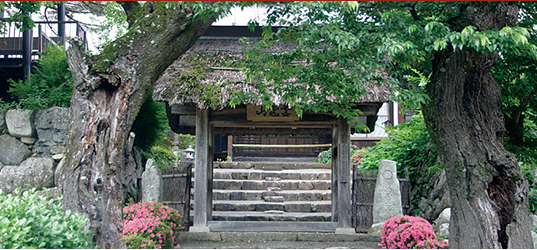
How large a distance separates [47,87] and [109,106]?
5.38 meters

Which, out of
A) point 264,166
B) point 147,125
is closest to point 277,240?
point 147,125

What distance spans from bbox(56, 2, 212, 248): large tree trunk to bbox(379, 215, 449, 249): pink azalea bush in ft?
13.1

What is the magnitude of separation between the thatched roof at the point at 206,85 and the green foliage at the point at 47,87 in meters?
2.21

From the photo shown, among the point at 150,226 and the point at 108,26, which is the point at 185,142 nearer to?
the point at 108,26

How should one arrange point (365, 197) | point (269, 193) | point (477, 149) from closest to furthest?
point (477, 149)
point (365, 197)
point (269, 193)

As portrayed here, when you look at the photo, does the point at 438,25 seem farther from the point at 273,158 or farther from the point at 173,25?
the point at 273,158

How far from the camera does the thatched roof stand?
6.47 meters

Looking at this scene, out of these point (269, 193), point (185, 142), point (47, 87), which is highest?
point (47, 87)

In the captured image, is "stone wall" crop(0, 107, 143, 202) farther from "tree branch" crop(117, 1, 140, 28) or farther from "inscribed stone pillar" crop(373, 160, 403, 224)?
"inscribed stone pillar" crop(373, 160, 403, 224)

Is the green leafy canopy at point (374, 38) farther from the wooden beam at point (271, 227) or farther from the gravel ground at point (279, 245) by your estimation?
the wooden beam at point (271, 227)

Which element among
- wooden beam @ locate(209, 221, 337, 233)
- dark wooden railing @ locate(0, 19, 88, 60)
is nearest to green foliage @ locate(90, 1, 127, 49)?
dark wooden railing @ locate(0, 19, 88, 60)

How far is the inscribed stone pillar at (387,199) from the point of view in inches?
280

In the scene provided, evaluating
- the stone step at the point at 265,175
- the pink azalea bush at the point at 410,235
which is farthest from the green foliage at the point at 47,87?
the pink azalea bush at the point at 410,235

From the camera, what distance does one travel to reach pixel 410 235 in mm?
5488
